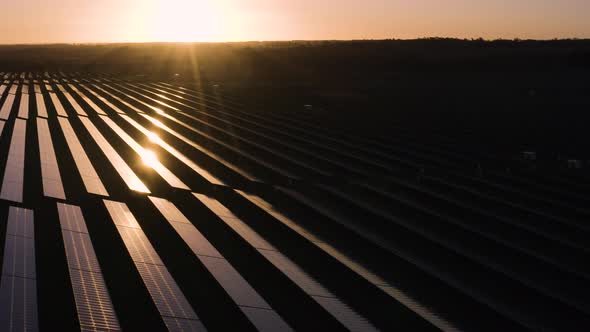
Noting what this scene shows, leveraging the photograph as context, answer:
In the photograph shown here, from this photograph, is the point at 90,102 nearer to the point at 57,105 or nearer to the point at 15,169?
the point at 57,105

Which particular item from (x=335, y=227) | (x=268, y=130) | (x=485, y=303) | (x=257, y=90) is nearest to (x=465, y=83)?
(x=257, y=90)

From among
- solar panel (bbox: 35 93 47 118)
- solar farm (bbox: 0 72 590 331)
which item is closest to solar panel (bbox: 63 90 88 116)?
solar panel (bbox: 35 93 47 118)

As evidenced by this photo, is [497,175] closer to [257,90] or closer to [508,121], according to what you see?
[508,121]

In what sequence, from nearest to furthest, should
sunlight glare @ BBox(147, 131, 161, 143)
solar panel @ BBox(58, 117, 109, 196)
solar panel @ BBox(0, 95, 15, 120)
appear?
solar panel @ BBox(58, 117, 109, 196) → sunlight glare @ BBox(147, 131, 161, 143) → solar panel @ BBox(0, 95, 15, 120)

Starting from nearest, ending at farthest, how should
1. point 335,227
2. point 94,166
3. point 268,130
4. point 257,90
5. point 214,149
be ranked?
point 335,227 < point 94,166 < point 214,149 < point 268,130 < point 257,90

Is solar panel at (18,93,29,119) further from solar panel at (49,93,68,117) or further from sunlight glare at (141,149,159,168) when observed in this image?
sunlight glare at (141,149,159,168)

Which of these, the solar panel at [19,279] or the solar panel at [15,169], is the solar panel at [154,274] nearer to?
the solar panel at [19,279]
